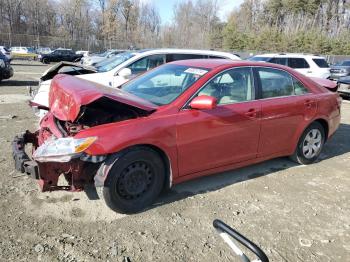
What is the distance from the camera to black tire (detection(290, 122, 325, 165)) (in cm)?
560

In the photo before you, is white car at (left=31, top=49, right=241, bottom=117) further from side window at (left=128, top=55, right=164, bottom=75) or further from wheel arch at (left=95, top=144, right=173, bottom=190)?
wheel arch at (left=95, top=144, right=173, bottom=190)

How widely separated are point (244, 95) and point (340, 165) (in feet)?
7.80

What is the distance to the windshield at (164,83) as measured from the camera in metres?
4.37

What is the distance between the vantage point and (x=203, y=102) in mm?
4016

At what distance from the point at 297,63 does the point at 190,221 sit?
12.7 m

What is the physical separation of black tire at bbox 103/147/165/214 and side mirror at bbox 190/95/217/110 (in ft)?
2.34

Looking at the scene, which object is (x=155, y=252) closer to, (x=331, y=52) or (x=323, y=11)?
(x=331, y=52)

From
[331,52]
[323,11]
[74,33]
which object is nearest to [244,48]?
[331,52]

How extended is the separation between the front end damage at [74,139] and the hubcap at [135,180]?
26 cm

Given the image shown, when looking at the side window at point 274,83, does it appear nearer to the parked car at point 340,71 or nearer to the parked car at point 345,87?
the parked car at point 345,87

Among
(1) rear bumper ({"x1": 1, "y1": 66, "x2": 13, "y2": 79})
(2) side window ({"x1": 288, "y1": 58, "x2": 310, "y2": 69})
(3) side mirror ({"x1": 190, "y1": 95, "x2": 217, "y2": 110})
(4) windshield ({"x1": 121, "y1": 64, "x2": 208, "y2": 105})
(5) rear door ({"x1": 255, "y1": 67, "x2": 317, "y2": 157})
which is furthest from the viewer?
(2) side window ({"x1": 288, "y1": 58, "x2": 310, "y2": 69})

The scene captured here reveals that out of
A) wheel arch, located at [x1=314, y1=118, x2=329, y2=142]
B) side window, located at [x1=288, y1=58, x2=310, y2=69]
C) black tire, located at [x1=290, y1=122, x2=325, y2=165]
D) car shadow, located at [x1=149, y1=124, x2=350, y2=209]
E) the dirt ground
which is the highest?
side window, located at [x1=288, y1=58, x2=310, y2=69]

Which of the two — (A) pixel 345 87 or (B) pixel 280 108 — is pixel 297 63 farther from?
(B) pixel 280 108

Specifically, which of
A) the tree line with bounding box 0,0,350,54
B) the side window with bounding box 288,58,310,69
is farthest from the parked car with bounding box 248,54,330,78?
the tree line with bounding box 0,0,350,54
